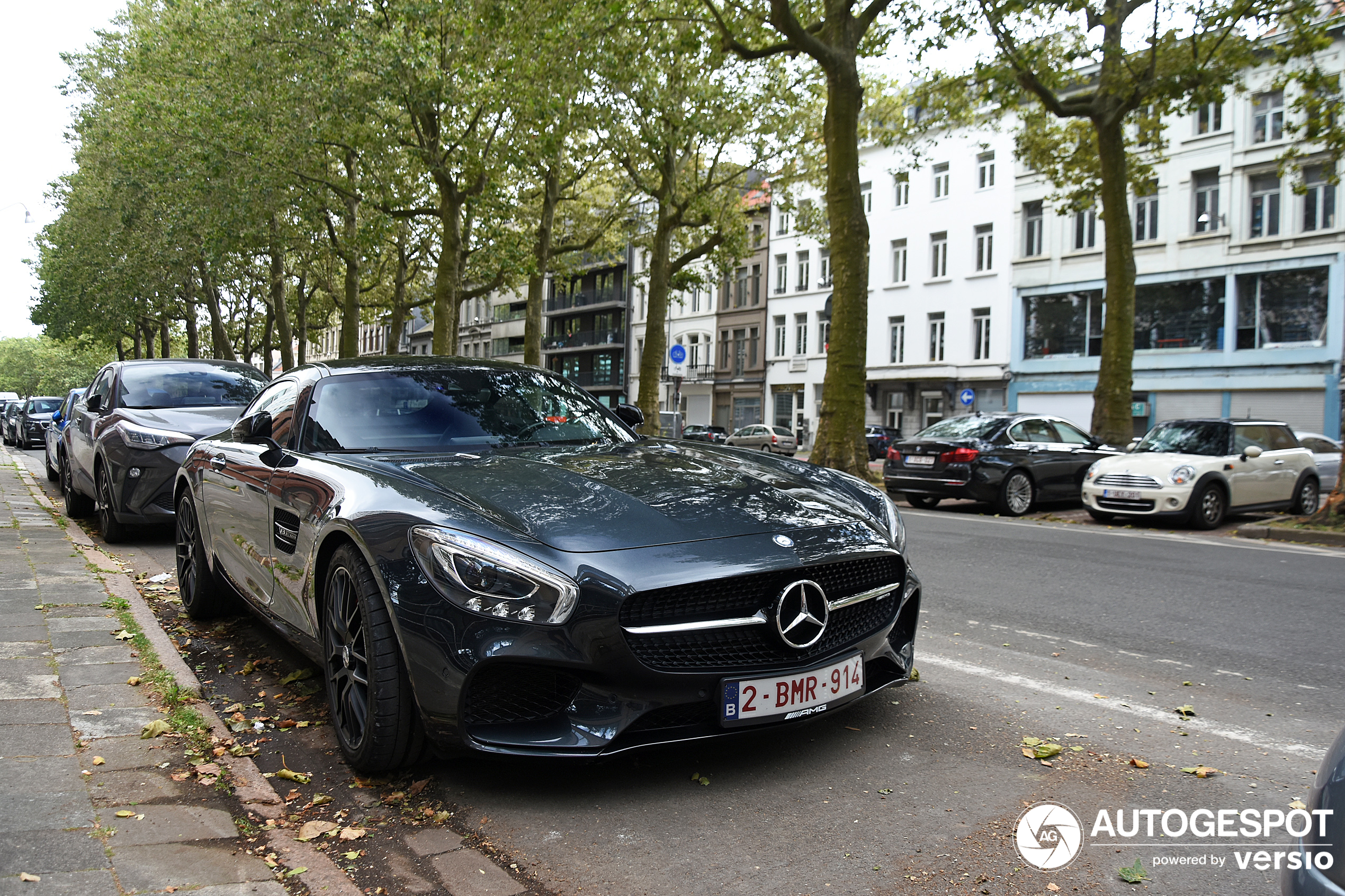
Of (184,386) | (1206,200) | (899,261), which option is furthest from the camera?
(899,261)

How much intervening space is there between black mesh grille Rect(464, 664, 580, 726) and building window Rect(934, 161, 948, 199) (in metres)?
42.6

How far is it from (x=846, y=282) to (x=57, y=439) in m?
12.2

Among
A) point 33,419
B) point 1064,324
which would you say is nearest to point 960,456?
point 1064,324

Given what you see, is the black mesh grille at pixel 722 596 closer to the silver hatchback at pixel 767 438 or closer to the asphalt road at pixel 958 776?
the asphalt road at pixel 958 776

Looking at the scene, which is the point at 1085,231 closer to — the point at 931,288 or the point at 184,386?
the point at 931,288

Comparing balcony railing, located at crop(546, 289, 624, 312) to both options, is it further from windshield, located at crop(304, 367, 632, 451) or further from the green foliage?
windshield, located at crop(304, 367, 632, 451)

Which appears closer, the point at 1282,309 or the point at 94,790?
the point at 94,790

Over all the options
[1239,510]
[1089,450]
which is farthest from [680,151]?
[1239,510]

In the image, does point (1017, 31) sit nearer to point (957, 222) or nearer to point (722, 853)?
point (722, 853)

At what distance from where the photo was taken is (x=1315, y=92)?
17.3 metres

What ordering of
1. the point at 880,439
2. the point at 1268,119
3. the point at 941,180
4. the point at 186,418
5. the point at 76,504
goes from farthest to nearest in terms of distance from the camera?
the point at 941,180 < the point at 880,439 < the point at 1268,119 < the point at 76,504 < the point at 186,418

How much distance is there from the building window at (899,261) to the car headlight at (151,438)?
38944 mm

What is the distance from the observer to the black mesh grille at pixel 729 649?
307cm

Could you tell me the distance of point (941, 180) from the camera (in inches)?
1694
